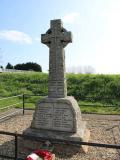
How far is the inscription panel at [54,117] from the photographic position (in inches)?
337

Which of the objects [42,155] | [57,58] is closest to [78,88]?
[57,58]

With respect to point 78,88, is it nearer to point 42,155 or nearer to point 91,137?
point 91,137

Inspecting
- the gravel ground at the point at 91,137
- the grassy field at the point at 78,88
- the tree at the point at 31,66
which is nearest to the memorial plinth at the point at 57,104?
the gravel ground at the point at 91,137

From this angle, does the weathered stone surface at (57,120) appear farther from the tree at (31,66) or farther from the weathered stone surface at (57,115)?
the tree at (31,66)

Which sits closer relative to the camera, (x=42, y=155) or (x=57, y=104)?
(x=42, y=155)

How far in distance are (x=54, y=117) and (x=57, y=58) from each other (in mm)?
1765

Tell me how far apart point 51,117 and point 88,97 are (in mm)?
10727

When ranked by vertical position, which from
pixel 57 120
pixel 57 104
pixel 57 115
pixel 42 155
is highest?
pixel 57 104

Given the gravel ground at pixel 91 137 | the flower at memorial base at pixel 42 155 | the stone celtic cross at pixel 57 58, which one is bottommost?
the gravel ground at pixel 91 137

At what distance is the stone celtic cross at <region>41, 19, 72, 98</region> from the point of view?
8.82 meters

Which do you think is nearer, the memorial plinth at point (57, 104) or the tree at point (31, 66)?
the memorial plinth at point (57, 104)

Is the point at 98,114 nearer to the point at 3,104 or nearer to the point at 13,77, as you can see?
the point at 3,104

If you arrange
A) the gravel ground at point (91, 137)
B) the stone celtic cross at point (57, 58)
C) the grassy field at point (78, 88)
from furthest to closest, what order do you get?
the grassy field at point (78, 88) → the stone celtic cross at point (57, 58) → the gravel ground at point (91, 137)

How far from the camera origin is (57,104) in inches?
342
